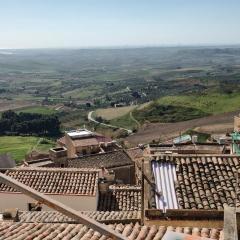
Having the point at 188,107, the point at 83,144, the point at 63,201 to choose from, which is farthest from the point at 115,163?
the point at 188,107

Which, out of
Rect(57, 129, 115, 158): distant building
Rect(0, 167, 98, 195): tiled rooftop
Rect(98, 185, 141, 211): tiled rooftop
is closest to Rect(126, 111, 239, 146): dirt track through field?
Rect(57, 129, 115, 158): distant building

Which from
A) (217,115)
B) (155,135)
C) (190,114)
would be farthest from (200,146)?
(190,114)

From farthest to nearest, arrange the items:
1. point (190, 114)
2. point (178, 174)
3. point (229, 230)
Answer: point (190, 114) → point (178, 174) → point (229, 230)

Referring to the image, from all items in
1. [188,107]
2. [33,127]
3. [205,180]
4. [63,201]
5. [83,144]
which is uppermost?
[205,180]

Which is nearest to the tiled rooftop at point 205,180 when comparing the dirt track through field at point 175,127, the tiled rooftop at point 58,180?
the tiled rooftop at point 58,180

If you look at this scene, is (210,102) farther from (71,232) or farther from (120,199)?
(71,232)

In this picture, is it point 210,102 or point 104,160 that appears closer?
point 104,160

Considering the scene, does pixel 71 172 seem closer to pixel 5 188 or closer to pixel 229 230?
pixel 5 188
